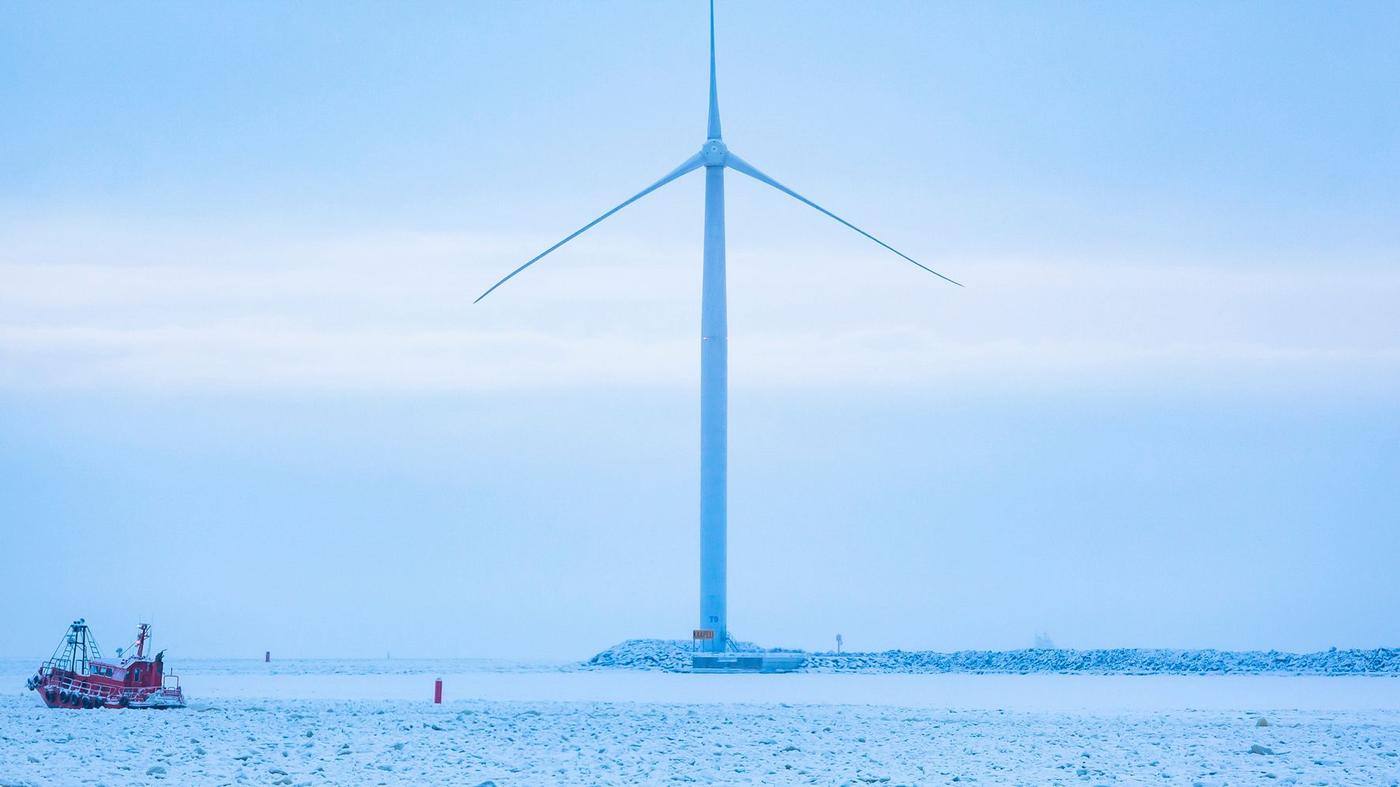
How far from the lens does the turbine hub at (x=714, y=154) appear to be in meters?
77.1

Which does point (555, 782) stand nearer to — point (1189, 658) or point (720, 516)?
point (720, 516)

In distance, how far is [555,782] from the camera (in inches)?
949

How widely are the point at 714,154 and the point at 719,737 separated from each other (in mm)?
49408

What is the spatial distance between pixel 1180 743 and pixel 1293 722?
24.2ft

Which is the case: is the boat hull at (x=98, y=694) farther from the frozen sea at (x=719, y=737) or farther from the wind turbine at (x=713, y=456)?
the wind turbine at (x=713, y=456)

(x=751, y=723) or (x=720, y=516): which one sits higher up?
(x=720, y=516)

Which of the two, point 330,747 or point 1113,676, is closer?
point 330,747

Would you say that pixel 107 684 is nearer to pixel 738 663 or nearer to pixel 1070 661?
pixel 738 663

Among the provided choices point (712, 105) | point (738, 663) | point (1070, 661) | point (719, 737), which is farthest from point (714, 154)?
point (719, 737)

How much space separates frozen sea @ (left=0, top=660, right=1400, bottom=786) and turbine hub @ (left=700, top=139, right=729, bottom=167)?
32139 mm

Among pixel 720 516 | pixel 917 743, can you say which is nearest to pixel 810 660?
pixel 720 516

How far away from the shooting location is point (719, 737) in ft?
104

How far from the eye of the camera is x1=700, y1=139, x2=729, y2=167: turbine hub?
253 ft

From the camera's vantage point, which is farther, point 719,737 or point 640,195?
point 640,195
